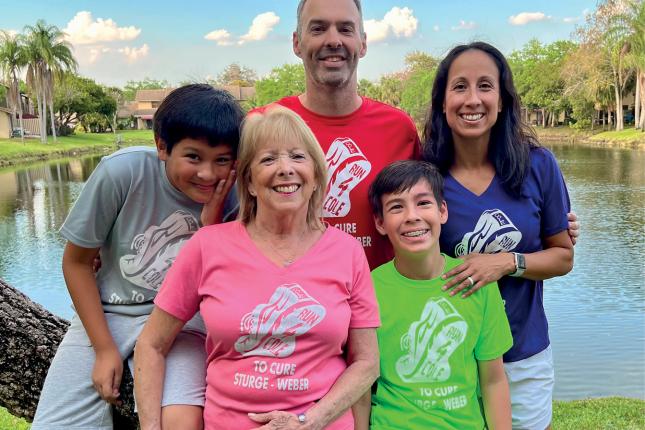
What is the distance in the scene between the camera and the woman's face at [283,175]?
2191 millimetres

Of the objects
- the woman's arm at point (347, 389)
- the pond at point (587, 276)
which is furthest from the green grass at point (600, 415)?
the woman's arm at point (347, 389)

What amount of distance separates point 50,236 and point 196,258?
1473 cm

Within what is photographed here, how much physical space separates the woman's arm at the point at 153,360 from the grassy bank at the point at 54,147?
3817 cm

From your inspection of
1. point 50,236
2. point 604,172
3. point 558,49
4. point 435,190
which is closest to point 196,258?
point 435,190

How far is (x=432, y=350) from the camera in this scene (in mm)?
2424

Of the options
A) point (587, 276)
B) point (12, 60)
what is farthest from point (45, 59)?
point (587, 276)

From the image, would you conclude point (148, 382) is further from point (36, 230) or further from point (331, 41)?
point (36, 230)

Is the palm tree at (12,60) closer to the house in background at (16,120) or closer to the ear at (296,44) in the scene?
the house in background at (16,120)

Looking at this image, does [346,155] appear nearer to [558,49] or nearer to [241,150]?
[241,150]

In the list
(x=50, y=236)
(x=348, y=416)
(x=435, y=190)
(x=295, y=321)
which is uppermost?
(x=435, y=190)

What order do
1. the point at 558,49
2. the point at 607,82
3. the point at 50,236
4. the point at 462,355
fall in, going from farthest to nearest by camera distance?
the point at 558,49, the point at 607,82, the point at 50,236, the point at 462,355

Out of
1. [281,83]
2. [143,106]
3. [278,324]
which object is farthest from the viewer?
[143,106]

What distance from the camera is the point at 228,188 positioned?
244 centimetres

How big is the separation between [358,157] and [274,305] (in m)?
1.25
